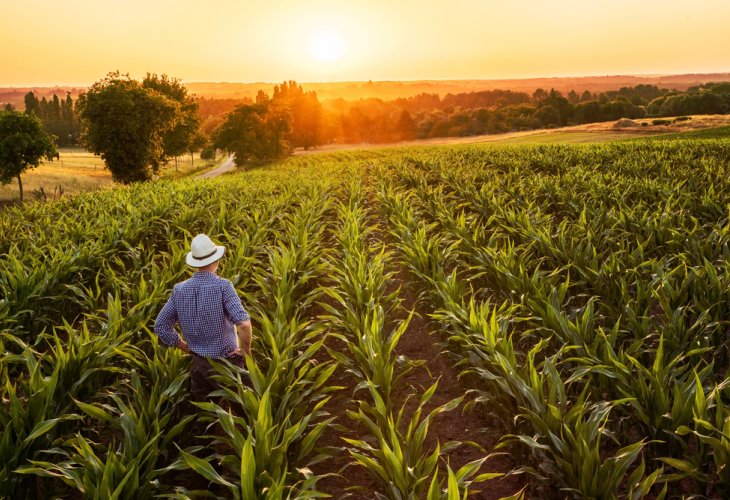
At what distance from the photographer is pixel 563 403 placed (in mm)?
3709

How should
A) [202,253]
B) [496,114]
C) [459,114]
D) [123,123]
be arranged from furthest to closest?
[459,114], [496,114], [123,123], [202,253]

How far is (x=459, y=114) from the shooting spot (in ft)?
358

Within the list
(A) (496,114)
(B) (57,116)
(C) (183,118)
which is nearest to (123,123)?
(C) (183,118)

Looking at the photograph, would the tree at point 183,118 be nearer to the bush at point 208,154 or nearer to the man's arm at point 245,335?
the bush at point 208,154

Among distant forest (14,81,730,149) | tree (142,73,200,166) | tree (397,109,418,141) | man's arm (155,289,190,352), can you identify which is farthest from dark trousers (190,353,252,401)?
tree (397,109,418,141)

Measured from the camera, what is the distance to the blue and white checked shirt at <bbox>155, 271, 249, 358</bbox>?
4.33m

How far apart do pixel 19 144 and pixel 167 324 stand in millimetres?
41836

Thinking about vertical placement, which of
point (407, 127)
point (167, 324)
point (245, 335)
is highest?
point (407, 127)

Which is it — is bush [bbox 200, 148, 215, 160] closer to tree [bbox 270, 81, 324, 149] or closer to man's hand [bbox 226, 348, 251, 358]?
tree [bbox 270, 81, 324, 149]

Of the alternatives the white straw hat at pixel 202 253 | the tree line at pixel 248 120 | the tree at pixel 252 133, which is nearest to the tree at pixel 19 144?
the tree line at pixel 248 120

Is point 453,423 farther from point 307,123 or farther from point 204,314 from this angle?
point 307,123

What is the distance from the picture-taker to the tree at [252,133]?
6906 centimetres

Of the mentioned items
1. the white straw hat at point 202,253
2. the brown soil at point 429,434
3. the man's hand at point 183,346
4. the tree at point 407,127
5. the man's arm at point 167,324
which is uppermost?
the tree at point 407,127

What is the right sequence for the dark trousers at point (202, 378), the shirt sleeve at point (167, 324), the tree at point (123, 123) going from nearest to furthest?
the shirt sleeve at point (167, 324) < the dark trousers at point (202, 378) < the tree at point (123, 123)
